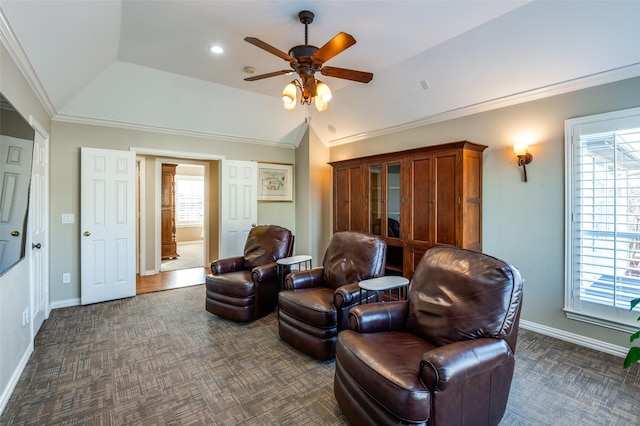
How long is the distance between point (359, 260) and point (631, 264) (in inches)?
93.2

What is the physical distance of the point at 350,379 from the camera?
1.83m

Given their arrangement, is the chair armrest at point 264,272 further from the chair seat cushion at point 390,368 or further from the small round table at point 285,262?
the chair seat cushion at point 390,368

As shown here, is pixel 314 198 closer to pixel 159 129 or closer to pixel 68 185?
pixel 159 129

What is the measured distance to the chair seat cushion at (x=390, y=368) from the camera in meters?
1.47

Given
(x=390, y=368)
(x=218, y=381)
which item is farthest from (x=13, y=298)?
(x=390, y=368)

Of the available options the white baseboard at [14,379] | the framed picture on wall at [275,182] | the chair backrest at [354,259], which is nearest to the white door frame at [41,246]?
the white baseboard at [14,379]

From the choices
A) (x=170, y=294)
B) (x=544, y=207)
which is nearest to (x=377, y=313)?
(x=544, y=207)

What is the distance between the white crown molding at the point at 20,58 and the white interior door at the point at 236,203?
8.33 ft

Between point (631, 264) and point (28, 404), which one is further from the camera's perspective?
point (631, 264)

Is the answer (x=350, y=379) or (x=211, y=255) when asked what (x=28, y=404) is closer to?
(x=350, y=379)

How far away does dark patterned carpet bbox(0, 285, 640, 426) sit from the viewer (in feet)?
6.55

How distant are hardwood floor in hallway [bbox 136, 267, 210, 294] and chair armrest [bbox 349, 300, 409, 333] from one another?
391cm

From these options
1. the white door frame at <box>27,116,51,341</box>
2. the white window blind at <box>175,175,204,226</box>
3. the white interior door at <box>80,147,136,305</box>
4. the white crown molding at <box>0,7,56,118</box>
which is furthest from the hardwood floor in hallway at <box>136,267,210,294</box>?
the white window blind at <box>175,175,204,226</box>

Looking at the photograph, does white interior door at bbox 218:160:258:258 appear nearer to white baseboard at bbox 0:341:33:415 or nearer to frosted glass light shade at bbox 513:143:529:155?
white baseboard at bbox 0:341:33:415
